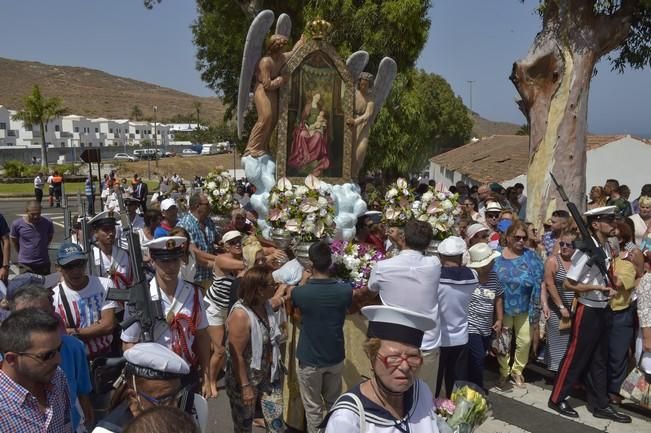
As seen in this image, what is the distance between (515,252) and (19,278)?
16.0ft

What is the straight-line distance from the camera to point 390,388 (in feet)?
8.40

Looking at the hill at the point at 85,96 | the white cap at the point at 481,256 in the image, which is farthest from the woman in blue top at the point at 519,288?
the hill at the point at 85,96

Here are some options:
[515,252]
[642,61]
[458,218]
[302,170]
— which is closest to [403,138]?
Answer: [642,61]

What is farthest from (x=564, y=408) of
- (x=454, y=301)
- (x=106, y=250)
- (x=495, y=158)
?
(x=495, y=158)

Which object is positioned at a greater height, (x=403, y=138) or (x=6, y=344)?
(x=403, y=138)

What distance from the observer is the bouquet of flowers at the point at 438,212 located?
7.94 metres

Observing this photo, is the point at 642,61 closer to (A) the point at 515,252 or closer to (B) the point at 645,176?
(A) the point at 515,252

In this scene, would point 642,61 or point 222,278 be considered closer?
point 222,278

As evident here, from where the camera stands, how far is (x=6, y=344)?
8.43 ft

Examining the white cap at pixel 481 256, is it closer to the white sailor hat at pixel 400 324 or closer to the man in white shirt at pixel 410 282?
the man in white shirt at pixel 410 282

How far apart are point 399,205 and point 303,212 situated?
1.83 m

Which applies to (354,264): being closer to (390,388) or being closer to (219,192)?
(390,388)

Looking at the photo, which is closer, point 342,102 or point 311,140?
point 311,140

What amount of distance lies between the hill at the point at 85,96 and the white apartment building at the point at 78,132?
30.2 metres
